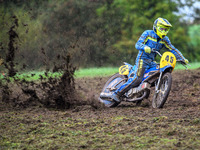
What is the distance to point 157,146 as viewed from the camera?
5250 millimetres

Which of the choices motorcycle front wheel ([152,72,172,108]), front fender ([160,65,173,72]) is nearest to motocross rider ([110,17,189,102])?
front fender ([160,65,173,72])

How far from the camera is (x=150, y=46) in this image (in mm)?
8828

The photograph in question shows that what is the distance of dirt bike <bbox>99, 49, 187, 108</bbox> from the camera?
842 centimetres

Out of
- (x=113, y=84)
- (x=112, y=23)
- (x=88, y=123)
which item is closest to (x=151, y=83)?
(x=113, y=84)

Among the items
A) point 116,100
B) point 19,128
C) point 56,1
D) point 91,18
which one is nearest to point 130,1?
point 91,18

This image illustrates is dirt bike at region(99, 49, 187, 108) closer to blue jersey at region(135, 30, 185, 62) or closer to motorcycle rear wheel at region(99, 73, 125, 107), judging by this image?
motorcycle rear wheel at region(99, 73, 125, 107)

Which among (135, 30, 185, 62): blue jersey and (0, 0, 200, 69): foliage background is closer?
(135, 30, 185, 62): blue jersey

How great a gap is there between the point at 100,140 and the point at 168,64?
10.7ft

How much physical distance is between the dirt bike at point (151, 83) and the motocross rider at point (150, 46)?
0.13 meters

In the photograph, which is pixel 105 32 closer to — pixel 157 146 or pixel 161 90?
pixel 161 90

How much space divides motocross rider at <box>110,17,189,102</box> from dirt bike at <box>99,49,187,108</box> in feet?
0.42

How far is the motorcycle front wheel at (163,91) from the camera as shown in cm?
830

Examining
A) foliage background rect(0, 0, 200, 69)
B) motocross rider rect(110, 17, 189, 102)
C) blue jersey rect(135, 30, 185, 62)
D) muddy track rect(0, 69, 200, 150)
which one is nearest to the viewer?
muddy track rect(0, 69, 200, 150)

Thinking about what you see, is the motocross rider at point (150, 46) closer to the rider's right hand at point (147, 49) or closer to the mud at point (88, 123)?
the rider's right hand at point (147, 49)
